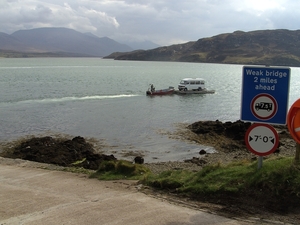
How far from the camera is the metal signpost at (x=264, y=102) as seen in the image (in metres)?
6.35

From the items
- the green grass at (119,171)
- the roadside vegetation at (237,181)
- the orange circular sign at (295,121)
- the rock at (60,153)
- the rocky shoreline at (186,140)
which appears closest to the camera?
the orange circular sign at (295,121)

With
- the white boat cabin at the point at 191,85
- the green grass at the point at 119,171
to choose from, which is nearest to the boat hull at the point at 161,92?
the white boat cabin at the point at 191,85

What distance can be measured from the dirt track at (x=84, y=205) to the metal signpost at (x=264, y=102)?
1.65 meters

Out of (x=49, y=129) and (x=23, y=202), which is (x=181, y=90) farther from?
(x=23, y=202)

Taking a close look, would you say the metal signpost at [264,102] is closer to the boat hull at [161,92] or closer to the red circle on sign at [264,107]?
the red circle on sign at [264,107]

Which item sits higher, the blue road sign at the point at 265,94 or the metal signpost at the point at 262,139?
the blue road sign at the point at 265,94

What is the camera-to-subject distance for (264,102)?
650 cm

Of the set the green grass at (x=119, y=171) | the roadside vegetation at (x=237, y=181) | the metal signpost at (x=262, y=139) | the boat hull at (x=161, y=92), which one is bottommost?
the boat hull at (x=161, y=92)

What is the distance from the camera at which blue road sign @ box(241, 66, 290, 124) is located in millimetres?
6336

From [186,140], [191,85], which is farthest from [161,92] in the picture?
[186,140]

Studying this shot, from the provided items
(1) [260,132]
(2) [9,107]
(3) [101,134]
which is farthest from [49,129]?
(1) [260,132]

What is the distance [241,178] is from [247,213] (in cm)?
114

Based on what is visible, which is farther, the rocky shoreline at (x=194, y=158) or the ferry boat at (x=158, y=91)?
the ferry boat at (x=158, y=91)

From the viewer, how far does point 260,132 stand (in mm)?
6461
